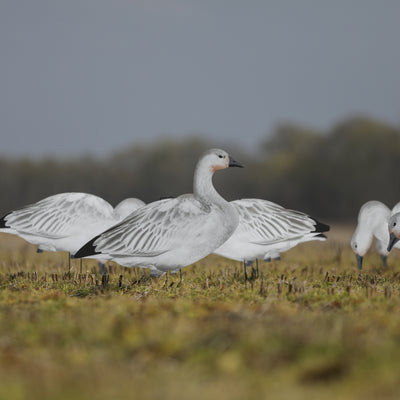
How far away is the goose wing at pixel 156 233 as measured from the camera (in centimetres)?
883

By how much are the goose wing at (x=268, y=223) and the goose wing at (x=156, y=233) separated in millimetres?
1637

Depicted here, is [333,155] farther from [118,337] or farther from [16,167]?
[118,337]

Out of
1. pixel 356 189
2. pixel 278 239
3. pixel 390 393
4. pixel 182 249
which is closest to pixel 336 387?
pixel 390 393

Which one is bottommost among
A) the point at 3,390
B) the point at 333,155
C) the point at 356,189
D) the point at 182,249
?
the point at 3,390

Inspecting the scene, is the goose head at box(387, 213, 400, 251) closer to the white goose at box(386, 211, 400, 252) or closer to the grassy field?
the white goose at box(386, 211, 400, 252)

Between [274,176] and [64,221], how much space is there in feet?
95.1

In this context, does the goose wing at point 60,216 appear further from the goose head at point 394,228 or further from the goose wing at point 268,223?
the goose head at point 394,228

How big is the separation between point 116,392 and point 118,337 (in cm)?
142

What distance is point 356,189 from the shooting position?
35.0 metres

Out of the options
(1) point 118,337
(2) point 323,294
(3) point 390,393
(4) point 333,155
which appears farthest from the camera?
(4) point 333,155

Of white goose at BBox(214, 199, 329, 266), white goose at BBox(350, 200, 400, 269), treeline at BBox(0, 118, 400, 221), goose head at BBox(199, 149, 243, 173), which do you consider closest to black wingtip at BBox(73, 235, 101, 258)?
goose head at BBox(199, 149, 243, 173)

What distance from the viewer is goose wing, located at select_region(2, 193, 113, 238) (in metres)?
10.9

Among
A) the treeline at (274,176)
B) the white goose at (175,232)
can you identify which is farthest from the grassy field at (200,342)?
the treeline at (274,176)

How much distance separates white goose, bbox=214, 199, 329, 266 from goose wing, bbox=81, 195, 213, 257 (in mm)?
1519
